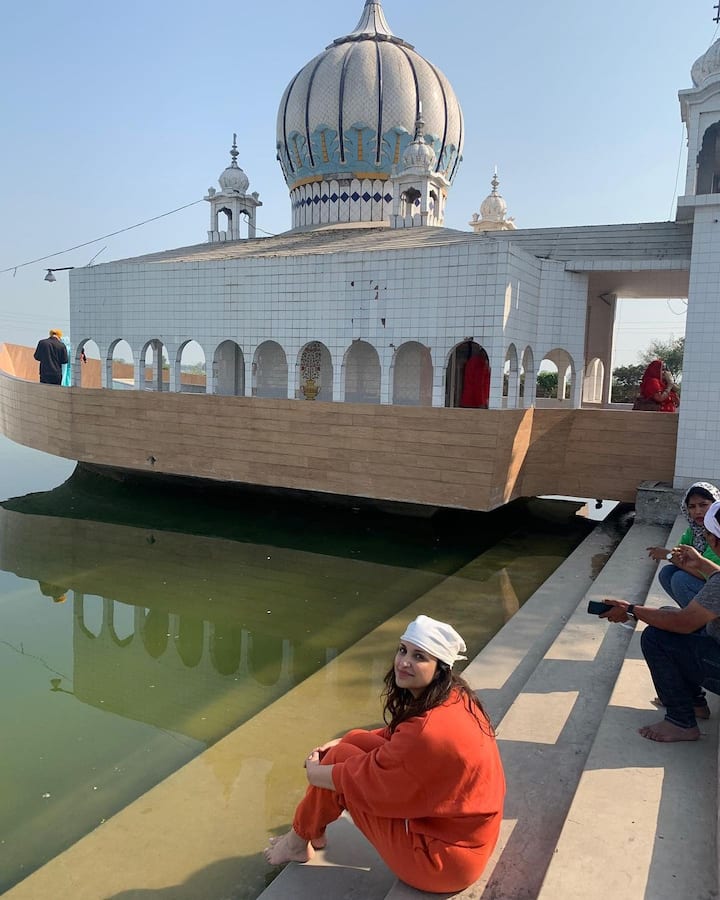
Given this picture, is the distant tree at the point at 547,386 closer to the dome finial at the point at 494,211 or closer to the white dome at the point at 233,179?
the dome finial at the point at 494,211

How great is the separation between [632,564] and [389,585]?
2.29 m

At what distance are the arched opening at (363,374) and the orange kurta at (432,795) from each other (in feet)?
27.8

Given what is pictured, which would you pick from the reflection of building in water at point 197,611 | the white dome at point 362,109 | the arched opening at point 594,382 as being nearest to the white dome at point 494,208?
the white dome at point 362,109

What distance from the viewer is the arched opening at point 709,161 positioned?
880cm

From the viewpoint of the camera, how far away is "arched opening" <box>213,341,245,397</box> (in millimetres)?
11586

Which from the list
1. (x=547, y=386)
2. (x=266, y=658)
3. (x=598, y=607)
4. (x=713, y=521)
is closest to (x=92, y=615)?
(x=266, y=658)

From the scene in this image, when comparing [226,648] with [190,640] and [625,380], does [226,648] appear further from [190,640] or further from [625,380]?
[625,380]

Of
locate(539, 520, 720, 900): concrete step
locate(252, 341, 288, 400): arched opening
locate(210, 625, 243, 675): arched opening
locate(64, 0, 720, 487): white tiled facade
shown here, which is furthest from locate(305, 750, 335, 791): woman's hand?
locate(252, 341, 288, 400): arched opening

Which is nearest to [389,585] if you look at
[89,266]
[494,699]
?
[494,699]

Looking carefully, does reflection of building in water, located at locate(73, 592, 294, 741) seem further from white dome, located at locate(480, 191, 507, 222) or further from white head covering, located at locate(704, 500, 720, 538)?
white dome, located at locate(480, 191, 507, 222)

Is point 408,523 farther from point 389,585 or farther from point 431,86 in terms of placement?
point 431,86

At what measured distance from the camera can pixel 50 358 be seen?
12.2 meters

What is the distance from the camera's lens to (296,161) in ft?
45.9

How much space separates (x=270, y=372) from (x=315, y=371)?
0.75 metres
